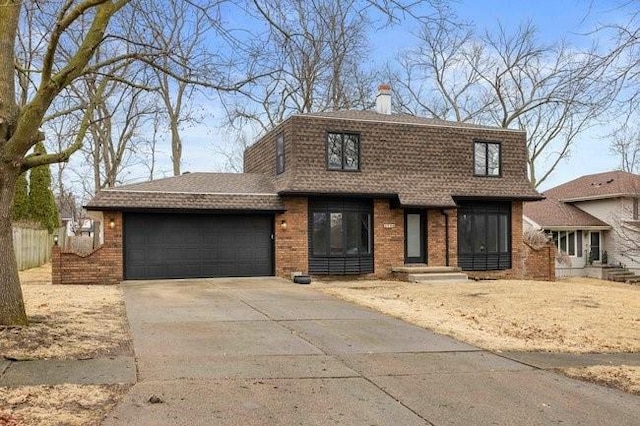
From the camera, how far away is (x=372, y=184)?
743 inches

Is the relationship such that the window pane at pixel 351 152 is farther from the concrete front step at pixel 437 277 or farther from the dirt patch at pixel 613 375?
the dirt patch at pixel 613 375

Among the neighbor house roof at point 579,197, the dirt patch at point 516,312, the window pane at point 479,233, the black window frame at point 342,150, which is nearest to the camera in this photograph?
the dirt patch at point 516,312

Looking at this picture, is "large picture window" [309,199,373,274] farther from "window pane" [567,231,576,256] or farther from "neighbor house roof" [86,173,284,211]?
"window pane" [567,231,576,256]

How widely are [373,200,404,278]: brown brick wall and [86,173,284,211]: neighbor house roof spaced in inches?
129

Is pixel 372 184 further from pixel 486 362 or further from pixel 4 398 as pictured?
pixel 4 398

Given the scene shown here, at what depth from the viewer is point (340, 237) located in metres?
18.7

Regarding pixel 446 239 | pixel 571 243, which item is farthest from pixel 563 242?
pixel 446 239

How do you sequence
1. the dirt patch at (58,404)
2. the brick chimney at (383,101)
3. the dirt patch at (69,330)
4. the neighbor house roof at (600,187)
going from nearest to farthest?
1. the dirt patch at (58,404)
2. the dirt patch at (69,330)
3. the brick chimney at (383,101)
4. the neighbor house roof at (600,187)

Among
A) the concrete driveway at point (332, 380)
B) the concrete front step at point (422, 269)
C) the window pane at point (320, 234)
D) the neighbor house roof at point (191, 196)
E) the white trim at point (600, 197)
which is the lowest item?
the concrete driveway at point (332, 380)

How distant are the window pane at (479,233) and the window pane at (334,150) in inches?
207

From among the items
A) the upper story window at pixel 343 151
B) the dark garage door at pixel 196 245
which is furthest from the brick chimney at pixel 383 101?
the dark garage door at pixel 196 245

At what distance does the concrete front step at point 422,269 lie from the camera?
61.0 ft

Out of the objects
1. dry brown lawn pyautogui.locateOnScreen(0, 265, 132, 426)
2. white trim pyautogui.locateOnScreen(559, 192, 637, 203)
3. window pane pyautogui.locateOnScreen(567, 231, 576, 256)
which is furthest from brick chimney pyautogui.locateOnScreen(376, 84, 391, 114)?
window pane pyautogui.locateOnScreen(567, 231, 576, 256)

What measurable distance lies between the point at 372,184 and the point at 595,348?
1106cm
